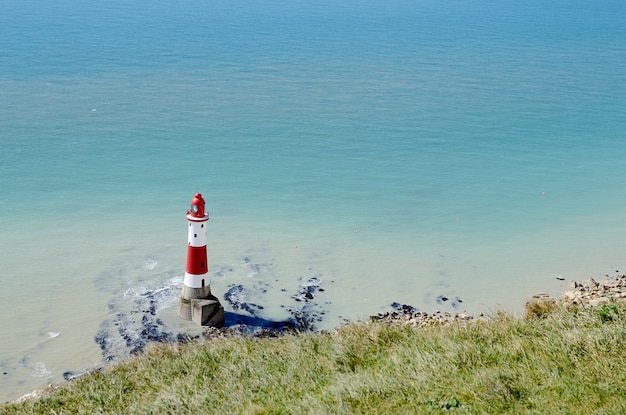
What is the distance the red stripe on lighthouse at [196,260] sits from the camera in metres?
12.7

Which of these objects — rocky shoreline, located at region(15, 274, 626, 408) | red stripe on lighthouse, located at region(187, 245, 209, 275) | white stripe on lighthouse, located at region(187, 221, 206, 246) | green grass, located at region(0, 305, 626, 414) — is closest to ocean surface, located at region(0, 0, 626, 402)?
rocky shoreline, located at region(15, 274, 626, 408)

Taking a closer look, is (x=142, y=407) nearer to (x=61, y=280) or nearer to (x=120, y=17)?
Result: (x=61, y=280)

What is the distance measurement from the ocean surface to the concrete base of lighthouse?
338 millimetres

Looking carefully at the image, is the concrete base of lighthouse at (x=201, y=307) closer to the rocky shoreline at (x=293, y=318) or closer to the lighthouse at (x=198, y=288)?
the lighthouse at (x=198, y=288)

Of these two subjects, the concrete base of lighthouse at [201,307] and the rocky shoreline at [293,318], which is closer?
the rocky shoreline at [293,318]

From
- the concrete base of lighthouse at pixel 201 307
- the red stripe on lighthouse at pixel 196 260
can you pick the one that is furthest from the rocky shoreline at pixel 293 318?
the red stripe on lighthouse at pixel 196 260

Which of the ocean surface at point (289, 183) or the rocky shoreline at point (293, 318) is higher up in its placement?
the ocean surface at point (289, 183)

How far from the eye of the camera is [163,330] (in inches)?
505

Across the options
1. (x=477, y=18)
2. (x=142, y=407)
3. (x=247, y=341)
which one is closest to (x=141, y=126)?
(x=247, y=341)

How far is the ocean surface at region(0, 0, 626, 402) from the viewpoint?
14094 mm

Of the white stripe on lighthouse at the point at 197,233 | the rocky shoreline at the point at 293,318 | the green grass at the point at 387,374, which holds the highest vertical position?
the white stripe on lighthouse at the point at 197,233

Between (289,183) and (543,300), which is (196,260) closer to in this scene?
(543,300)

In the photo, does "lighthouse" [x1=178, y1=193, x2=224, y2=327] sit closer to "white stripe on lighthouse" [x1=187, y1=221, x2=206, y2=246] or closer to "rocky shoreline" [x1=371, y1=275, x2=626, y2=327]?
"white stripe on lighthouse" [x1=187, y1=221, x2=206, y2=246]

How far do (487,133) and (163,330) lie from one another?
1786 cm
